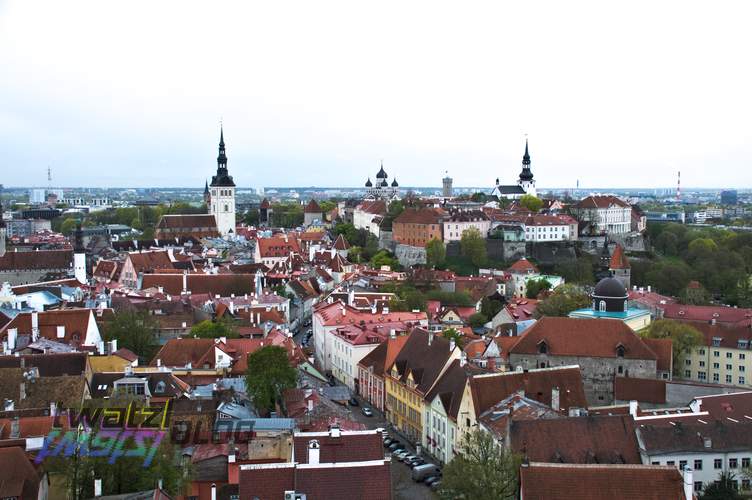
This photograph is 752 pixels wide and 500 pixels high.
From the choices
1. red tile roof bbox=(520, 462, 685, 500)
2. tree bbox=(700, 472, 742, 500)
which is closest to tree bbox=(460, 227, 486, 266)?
tree bbox=(700, 472, 742, 500)

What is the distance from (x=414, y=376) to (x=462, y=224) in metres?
64.6

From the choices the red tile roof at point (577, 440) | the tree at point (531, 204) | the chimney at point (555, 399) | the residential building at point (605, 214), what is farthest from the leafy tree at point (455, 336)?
the tree at point (531, 204)

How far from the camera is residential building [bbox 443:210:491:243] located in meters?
104

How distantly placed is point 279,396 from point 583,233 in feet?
269

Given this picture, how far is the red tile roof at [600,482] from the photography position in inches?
905

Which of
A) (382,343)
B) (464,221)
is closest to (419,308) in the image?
(382,343)

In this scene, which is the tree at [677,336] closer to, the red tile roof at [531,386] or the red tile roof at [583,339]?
the red tile roof at [583,339]

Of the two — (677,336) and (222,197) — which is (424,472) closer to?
(677,336)

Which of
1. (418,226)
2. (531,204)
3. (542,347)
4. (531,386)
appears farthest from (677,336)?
(531,204)

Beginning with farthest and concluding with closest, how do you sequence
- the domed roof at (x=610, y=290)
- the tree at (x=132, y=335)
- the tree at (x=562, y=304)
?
the tree at (x=562, y=304), the domed roof at (x=610, y=290), the tree at (x=132, y=335)

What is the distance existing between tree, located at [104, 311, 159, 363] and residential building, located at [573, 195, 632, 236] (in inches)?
3069

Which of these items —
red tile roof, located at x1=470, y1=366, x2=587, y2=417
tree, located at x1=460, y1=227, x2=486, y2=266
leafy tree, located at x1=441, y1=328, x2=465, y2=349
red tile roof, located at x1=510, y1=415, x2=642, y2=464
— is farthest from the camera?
tree, located at x1=460, y1=227, x2=486, y2=266

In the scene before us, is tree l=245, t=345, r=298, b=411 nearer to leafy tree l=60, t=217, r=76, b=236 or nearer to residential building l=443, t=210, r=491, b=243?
residential building l=443, t=210, r=491, b=243

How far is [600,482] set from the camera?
23.2 m
